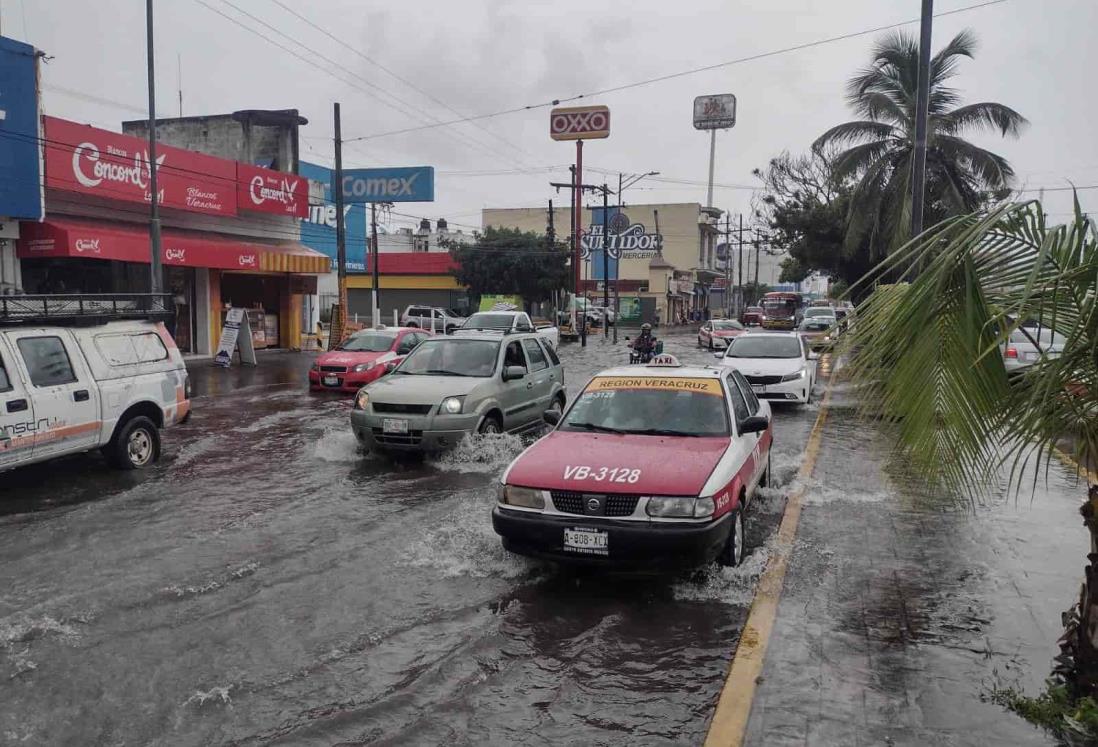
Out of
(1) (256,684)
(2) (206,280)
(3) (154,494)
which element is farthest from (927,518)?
(2) (206,280)

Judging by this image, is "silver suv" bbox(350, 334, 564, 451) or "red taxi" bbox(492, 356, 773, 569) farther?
"silver suv" bbox(350, 334, 564, 451)

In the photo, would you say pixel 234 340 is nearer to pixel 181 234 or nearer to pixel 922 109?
pixel 181 234

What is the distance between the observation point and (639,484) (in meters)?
5.90

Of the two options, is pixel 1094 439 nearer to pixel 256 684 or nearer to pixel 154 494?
pixel 256 684

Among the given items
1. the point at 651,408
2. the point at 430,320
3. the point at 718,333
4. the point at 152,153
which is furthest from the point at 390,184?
the point at 651,408

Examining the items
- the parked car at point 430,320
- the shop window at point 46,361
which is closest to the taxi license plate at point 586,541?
the shop window at point 46,361

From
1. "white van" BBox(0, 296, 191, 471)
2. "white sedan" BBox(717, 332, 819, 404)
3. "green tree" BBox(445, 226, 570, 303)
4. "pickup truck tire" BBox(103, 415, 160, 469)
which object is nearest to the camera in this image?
"white van" BBox(0, 296, 191, 471)

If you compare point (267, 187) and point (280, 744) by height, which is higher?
point (267, 187)

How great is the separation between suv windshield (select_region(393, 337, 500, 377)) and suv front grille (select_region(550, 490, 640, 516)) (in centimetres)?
554

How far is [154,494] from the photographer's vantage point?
29.9 ft

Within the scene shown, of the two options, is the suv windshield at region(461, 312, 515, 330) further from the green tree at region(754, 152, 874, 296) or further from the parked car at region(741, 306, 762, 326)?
the parked car at region(741, 306, 762, 326)

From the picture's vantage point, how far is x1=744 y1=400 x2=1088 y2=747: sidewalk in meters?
Result: 4.21

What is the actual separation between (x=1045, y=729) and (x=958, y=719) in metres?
0.37

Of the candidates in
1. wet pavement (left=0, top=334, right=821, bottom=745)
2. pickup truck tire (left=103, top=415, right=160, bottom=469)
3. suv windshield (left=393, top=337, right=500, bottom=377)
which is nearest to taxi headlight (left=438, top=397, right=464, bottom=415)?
suv windshield (left=393, top=337, right=500, bottom=377)
